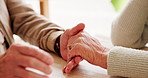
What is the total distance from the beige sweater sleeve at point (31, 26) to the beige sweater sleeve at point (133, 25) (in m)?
0.24

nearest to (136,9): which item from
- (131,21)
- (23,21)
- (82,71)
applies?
(131,21)

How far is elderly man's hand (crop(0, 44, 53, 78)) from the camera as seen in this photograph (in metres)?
0.41

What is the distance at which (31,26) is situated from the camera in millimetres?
885

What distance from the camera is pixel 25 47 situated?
415 mm

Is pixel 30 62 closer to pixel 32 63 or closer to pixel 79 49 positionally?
pixel 32 63

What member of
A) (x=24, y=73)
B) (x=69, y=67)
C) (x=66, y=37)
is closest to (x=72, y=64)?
(x=69, y=67)

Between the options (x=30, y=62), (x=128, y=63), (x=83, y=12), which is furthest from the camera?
(x=83, y=12)

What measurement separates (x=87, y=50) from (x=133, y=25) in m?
0.24

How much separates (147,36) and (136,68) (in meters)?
0.30

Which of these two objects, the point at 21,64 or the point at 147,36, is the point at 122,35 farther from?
the point at 21,64

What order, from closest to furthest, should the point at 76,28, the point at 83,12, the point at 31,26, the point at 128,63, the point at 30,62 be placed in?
1. the point at 30,62
2. the point at 128,63
3. the point at 76,28
4. the point at 31,26
5. the point at 83,12

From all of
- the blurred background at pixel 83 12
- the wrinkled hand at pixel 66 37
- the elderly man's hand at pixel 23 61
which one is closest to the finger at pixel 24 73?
the elderly man's hand at pixel 23 61

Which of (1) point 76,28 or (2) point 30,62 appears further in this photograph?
(1) point 76,28

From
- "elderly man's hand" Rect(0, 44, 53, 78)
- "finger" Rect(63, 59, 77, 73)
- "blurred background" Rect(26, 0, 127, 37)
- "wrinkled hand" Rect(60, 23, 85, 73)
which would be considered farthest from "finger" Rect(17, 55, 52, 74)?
"blurred background" Rect(26, 0, 127, 37)
